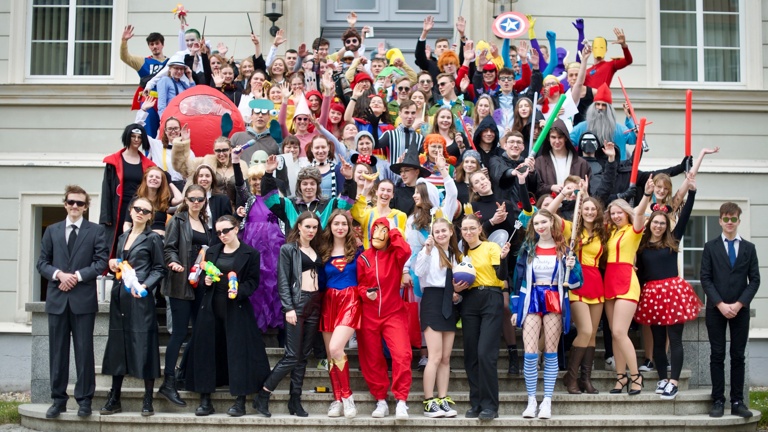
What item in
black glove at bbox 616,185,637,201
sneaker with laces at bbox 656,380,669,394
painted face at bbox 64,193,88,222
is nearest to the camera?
painted face at bbox 64,193,88,222

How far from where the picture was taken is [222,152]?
10.8 meters

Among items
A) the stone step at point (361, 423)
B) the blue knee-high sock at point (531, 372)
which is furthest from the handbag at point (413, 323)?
the blue knee-high sock at point (531, 372)

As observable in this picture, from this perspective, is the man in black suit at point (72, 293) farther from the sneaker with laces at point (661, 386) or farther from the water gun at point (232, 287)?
the sneaker with laces at point (661, 386)

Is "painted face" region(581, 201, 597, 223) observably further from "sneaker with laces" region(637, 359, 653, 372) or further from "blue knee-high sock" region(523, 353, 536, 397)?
"sneaker with laces" region(637, 359, 653, 372)

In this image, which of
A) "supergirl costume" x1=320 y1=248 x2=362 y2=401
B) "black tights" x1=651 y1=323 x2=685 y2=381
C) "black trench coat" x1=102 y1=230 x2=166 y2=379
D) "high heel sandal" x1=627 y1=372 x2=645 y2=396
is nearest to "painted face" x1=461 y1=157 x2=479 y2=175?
"supergirl costume" x1=320 y1=248 x2=362 y2=401

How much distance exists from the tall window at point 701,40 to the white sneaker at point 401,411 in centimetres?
893

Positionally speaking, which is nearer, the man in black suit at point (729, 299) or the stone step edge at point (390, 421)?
the stone step edge at point (390, 421)

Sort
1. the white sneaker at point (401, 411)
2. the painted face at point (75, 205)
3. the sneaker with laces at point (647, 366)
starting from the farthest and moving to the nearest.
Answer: the sneaker with laces at point (647, 366)
the painted face at point (75, 205)
the white sneaker at point (401, 411)

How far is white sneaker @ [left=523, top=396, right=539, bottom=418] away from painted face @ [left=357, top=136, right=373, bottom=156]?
10.1 ft

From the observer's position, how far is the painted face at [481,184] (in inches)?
394

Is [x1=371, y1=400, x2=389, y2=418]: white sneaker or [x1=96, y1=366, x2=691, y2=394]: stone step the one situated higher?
[x1=96, y1=366, x2=691, y2=394]: stone step

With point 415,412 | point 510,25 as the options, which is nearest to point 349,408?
point 415,412

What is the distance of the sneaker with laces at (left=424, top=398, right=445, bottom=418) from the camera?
9109 millimetres

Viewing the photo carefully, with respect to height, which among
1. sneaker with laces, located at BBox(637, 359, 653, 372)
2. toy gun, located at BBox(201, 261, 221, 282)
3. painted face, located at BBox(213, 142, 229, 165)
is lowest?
sneaker with laces, located at BBox(637, 359, 653, 372)
